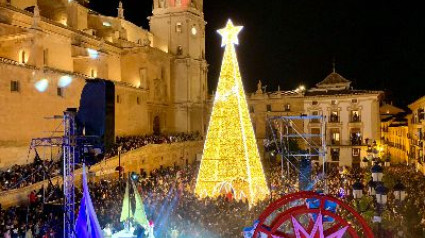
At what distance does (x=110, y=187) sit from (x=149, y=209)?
467cm

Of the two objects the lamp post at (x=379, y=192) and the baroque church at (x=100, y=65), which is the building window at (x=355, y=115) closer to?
the baroque church at (x=100, y=65)

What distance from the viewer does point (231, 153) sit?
17.3 metres

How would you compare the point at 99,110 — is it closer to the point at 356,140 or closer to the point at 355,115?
the point at 356,140

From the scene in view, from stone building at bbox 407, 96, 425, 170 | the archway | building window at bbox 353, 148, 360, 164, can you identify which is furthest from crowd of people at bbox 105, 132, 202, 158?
stone building at bbox 407, 96, 425, 170

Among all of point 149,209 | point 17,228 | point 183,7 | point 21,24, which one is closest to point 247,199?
point 149,209

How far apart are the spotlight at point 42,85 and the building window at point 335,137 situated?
2485 centimetres

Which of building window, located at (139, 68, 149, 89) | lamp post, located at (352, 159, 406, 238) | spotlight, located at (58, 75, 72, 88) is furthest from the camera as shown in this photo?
building window, located at (139, 68, 149, 89)

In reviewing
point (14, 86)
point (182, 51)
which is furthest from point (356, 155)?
point (14, 86)

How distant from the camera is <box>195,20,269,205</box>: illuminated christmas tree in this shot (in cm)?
1722

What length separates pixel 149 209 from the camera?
1565 cm

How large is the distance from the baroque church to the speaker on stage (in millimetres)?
13730

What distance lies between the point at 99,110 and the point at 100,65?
23485 millimetres

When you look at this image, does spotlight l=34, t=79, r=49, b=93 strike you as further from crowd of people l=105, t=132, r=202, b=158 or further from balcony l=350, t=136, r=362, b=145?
balcony l=350, t=136, r=362, b=145

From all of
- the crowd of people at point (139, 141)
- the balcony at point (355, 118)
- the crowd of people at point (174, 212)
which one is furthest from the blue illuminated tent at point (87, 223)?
the balcony at point (355, 118)
